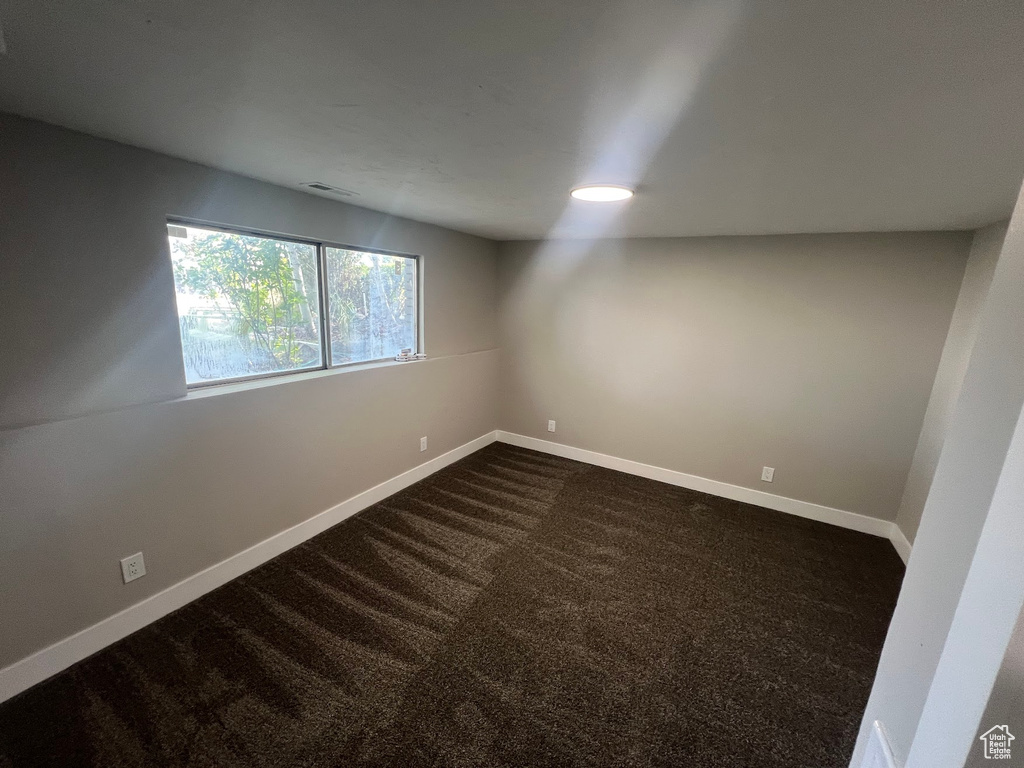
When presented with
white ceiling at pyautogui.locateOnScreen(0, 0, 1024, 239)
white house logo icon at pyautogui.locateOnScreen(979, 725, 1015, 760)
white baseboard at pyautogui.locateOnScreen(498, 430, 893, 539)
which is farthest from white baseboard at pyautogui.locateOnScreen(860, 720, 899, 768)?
white baseboard at pyautogui.locateOnScreen(498, 430, 893, 539)

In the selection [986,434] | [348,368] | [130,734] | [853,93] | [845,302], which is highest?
[853,93]

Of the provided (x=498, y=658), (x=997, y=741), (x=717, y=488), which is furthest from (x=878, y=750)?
(x=717, y=488)

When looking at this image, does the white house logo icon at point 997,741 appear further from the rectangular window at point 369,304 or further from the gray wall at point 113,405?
the rectangular window at point 369,304

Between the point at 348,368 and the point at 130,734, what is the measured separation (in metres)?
1.99

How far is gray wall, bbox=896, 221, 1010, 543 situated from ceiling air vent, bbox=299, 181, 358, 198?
341cm

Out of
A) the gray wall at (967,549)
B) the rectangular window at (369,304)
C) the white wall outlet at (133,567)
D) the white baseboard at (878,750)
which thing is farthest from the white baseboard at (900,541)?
the white wall outlet at (133,567)

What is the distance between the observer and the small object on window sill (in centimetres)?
330

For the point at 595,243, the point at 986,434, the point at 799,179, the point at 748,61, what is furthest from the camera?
the point at 595,243

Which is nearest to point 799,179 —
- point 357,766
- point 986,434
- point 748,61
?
point 748,61

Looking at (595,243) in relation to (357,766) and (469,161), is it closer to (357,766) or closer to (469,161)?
(469,161)

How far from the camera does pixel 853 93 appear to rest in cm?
92

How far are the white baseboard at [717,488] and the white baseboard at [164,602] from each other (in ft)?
5.51

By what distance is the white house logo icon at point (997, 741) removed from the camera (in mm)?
389

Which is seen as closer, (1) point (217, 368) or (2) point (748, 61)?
(2) point (748, 61)
